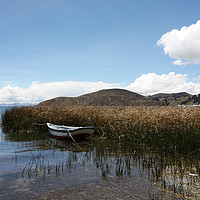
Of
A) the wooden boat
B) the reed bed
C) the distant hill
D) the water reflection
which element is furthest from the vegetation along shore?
the distant hill

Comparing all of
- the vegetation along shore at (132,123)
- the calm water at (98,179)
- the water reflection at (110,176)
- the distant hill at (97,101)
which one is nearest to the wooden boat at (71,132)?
the vegetation along shore at (132,123)

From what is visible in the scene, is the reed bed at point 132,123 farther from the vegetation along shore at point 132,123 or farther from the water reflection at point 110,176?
the water reflection at point 110,176

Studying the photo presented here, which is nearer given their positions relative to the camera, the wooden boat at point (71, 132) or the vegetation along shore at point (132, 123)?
the vegetation along shore at point (132, 123)

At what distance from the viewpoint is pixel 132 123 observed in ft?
41.3

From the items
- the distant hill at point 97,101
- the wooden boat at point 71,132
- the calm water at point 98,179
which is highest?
the distant hill at point 97,101

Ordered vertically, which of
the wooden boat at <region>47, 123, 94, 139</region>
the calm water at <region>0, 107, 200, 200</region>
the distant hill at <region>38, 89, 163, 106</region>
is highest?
the distant hill at <region>38, 89, 163, 106</region>

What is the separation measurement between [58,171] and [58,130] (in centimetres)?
678

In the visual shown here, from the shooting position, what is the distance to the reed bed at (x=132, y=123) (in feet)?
34.2

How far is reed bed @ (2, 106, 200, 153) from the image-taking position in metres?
10.4

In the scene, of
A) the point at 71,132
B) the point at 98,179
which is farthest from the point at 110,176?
the point at 71,132

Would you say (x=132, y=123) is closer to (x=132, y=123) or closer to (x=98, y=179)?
(x=132, y=123)

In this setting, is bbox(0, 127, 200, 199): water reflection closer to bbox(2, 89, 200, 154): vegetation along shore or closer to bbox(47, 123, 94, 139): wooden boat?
bbox(2, 89, 200, 154): vegetation along shore

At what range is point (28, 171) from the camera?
24.3 ft

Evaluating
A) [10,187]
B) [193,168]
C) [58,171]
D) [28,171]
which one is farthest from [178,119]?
[10,187]
